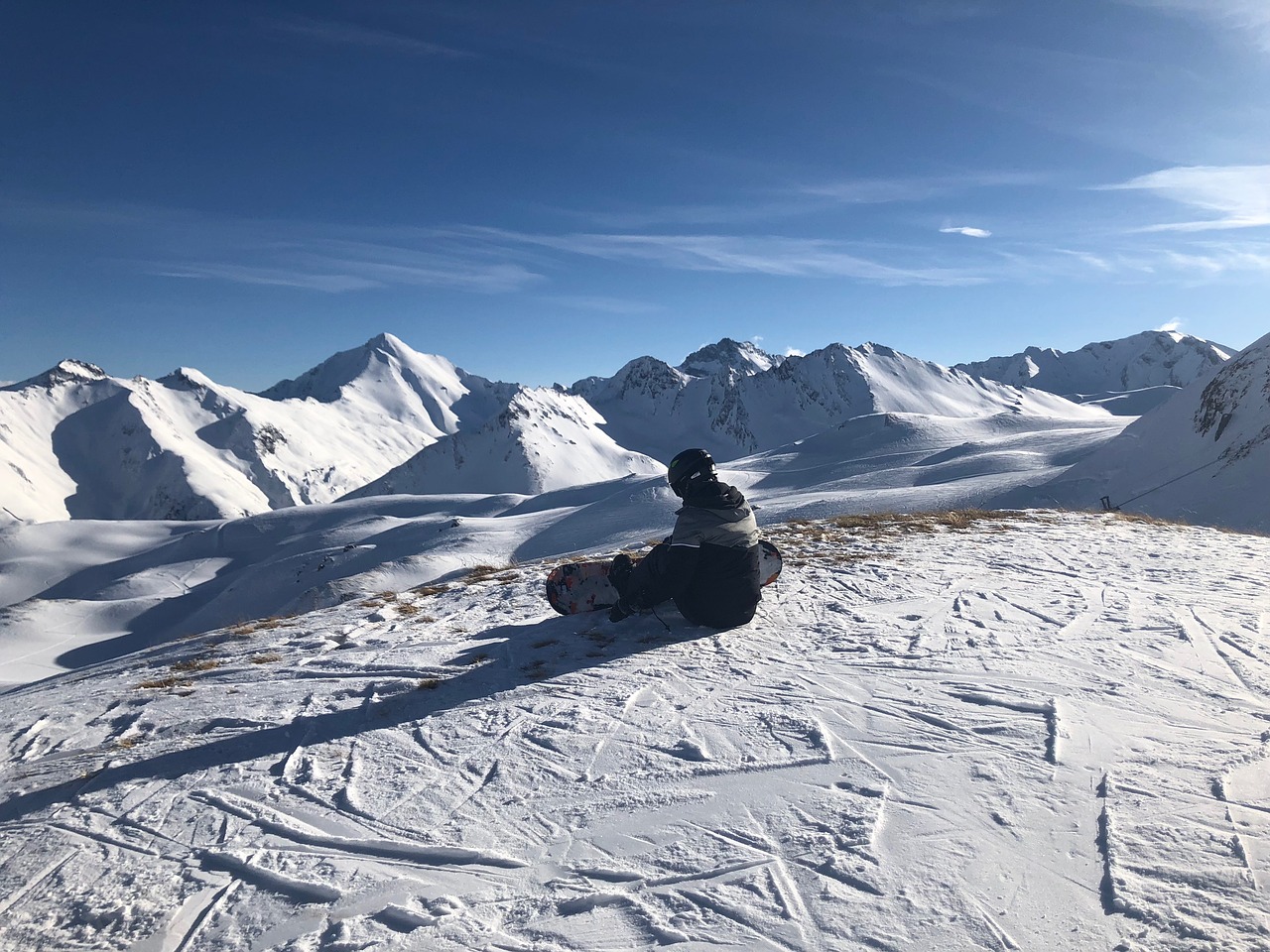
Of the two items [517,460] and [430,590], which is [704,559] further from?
[517,460]

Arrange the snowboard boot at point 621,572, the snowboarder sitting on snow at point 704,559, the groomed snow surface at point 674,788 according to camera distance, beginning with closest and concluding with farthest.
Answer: the groomed snow surface at point 674,788 → the snowboarder sitting on snow at point 704,559 → the snowboard boot at point 621,572

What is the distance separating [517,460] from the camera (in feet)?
513

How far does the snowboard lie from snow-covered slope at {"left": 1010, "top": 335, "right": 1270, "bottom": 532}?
22851mm

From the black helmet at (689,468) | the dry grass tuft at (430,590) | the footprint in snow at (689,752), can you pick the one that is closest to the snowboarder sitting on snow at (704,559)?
the black helmet at (689,468)

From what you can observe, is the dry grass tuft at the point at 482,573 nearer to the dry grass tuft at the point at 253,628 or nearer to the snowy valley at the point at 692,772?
the snowy valley at the point at 692,772

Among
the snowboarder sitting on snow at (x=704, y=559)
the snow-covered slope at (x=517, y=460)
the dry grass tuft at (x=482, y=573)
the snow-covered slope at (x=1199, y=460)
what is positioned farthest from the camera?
the snow-covered slope at (x=517, y=460)

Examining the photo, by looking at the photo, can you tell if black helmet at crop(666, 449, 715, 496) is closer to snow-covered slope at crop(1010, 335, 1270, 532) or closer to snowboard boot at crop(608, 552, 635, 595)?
snowboard boot at crop(608, 552, 635, 595)

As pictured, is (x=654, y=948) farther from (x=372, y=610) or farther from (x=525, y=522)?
(x=525, y=522)

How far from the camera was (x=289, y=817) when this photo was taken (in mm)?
3836

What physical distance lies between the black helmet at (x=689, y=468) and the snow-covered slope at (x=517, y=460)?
13888cm

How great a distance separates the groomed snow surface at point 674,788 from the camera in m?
2.92

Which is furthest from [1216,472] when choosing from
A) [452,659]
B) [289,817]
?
[289,817]

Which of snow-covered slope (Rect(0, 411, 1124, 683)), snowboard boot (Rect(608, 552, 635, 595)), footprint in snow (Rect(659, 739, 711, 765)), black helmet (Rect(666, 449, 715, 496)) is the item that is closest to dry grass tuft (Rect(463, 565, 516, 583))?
snowboard boot (Rect(608, 552, 635, 595))

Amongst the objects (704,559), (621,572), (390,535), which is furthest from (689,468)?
(390,535)
